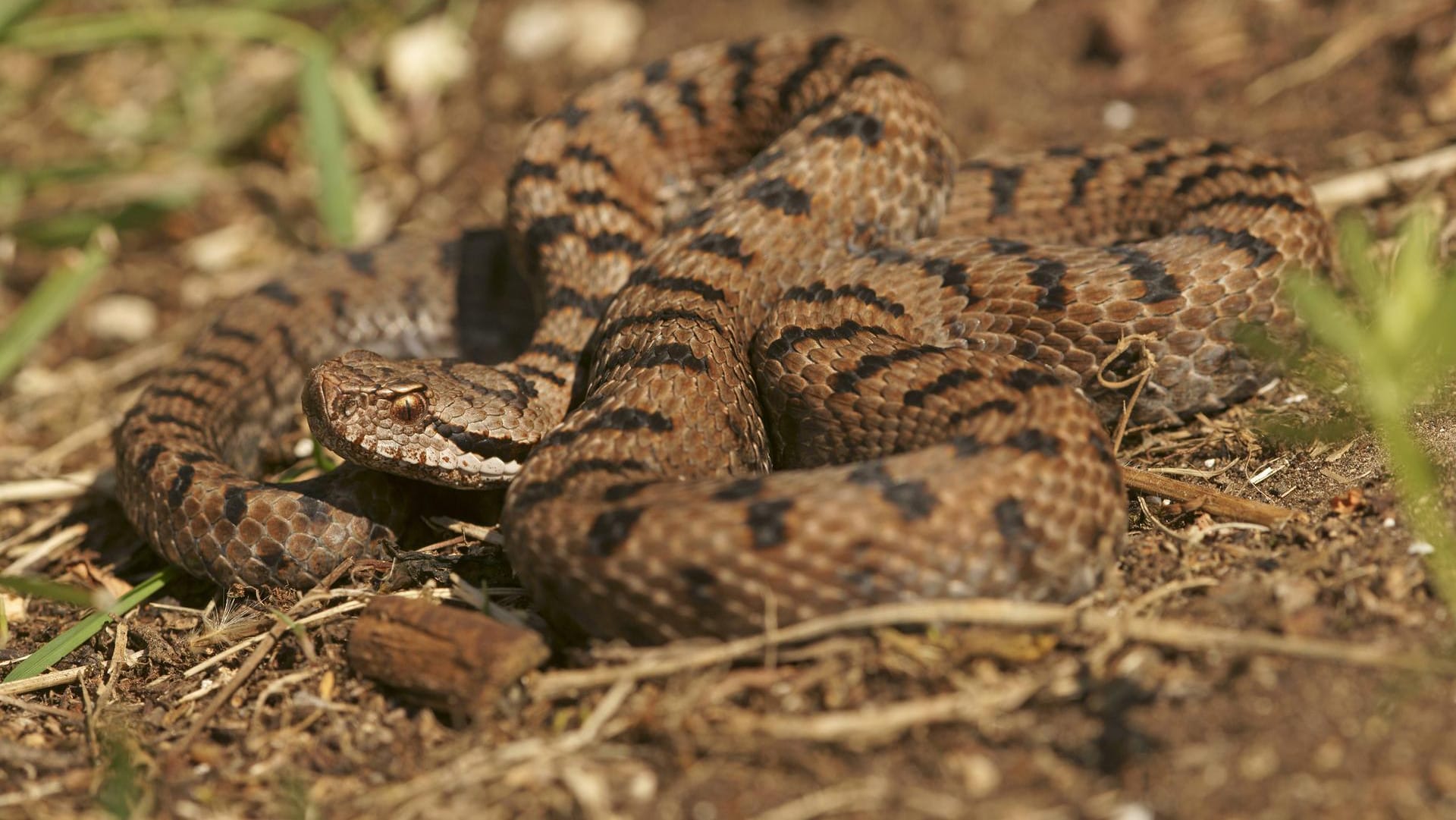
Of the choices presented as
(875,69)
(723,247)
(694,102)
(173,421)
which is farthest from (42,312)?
(875,69)

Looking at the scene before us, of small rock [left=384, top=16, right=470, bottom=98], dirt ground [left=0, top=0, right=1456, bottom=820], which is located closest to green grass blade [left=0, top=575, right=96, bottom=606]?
dirt ground [left=0, top=0, right=1456, bottom=820]

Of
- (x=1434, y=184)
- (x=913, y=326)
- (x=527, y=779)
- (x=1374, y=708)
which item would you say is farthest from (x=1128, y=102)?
(x=527, y=779)

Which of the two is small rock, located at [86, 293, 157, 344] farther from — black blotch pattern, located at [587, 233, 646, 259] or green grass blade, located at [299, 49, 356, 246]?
black blotch pattern, located at [587, 233, 646, 259]

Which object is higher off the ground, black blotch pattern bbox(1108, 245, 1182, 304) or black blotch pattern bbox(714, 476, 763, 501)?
black blotch pattern bbox(1108, 245, 1182, 304)

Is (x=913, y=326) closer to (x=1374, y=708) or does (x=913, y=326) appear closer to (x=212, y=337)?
(x=1374, y=708)

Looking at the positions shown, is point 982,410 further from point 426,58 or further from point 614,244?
point 426,58
